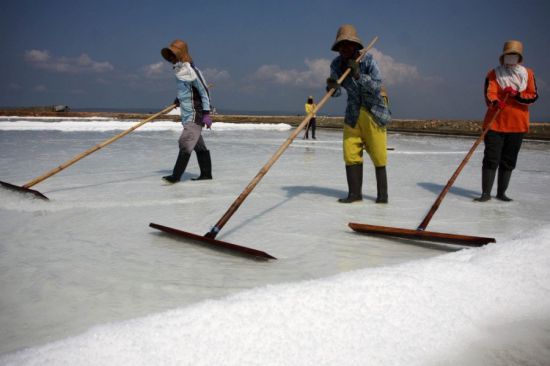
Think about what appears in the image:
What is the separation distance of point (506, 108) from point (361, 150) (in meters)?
1.44

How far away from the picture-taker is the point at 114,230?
9.81ft

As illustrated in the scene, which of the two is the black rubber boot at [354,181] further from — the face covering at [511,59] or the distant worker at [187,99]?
the distant worker at [187,99]

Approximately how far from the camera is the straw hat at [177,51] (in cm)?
479

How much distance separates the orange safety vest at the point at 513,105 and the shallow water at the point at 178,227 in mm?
719

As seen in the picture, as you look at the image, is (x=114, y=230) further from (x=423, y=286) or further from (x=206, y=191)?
(x=423, y=286)

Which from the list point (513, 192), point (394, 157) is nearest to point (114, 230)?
point (513, 192)

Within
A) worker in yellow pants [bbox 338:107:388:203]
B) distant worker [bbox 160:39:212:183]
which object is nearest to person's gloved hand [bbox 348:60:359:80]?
worker in yellow pants [bbox 338:107:388:203]

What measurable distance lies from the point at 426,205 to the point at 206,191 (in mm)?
2181

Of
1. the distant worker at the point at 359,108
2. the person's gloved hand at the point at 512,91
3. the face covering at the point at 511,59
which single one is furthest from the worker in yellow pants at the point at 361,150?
the face covering at the point at 511,59

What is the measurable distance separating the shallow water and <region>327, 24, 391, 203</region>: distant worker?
1.07ft

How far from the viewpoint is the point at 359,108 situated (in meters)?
3.83

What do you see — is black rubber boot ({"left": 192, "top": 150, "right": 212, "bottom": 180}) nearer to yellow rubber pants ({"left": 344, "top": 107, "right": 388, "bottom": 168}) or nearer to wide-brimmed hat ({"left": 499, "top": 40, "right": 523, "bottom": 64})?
yellow rubber pants ({"left": 344, "top": 107, "right": 388, "bottom": 168})

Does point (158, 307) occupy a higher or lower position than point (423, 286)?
lower

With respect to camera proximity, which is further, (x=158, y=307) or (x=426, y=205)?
(x=426, y=205)
